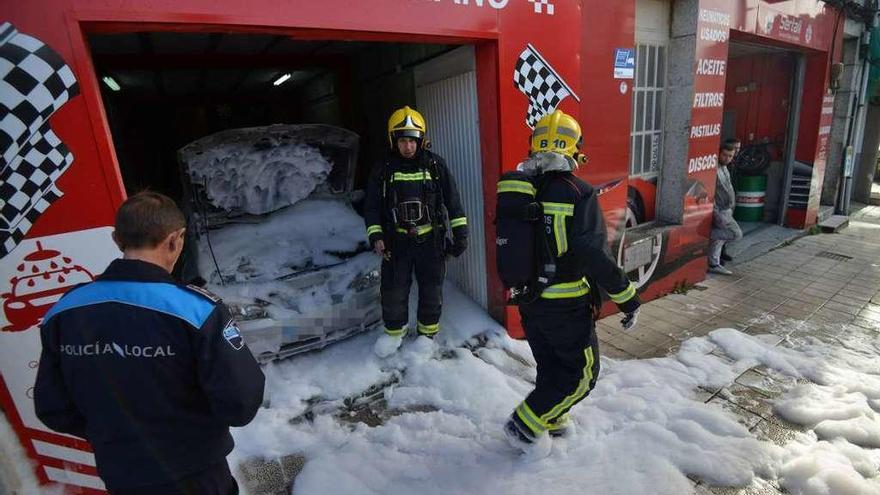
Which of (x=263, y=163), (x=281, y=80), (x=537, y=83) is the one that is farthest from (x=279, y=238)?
(x=281, y=80)

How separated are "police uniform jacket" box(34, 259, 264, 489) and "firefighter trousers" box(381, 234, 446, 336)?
2.26 m

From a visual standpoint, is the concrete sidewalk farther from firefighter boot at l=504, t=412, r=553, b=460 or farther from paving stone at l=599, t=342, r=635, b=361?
firefighter boot at l=504, t=412, r=553, b=460

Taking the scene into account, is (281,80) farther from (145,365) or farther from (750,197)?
(750,197)

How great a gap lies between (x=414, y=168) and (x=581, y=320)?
1.84 metres

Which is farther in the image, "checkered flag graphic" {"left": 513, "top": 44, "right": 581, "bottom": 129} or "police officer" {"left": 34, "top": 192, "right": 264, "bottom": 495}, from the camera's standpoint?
"checkered flag graphic" {"left": 513, "top": 44, "right": 581, "bottom": 129}

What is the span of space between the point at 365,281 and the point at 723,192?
5369 millimetres

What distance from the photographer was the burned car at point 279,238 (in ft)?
12.2

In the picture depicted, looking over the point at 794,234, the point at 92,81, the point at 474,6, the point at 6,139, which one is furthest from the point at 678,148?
the point at 6,139

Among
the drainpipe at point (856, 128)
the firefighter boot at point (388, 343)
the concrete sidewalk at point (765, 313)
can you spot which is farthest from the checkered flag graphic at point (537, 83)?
the drainpipe at point (856, 128)

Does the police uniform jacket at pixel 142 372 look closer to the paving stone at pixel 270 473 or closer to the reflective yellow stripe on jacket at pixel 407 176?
the paving stone at pixel 270 473

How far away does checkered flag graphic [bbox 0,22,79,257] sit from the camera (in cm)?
228

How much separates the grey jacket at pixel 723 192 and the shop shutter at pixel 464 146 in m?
4.02

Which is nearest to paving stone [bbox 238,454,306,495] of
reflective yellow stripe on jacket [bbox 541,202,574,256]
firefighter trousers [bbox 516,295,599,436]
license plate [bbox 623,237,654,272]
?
firefighter trousers [bbox 516,295,599,436]

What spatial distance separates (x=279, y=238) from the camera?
170 inches
